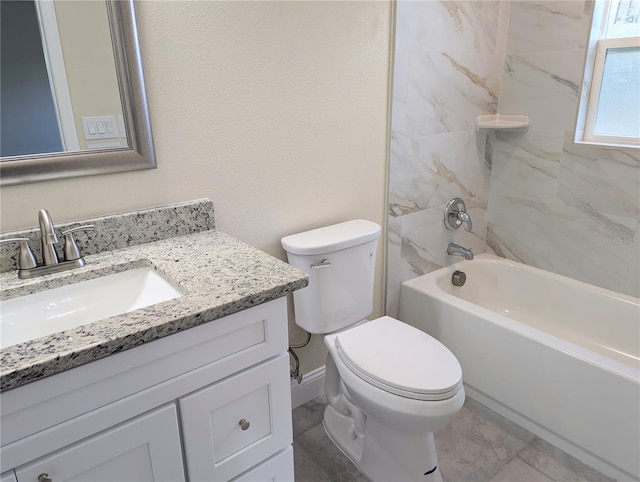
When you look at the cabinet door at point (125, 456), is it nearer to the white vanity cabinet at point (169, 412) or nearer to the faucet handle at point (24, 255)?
the white vanity cabinet at point (169, 412)

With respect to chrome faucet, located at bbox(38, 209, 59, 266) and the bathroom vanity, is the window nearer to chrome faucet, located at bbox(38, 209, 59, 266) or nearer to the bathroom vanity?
the bathroom vanity

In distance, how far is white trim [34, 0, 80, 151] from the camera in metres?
1.13

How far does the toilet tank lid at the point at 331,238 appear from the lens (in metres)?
1.59

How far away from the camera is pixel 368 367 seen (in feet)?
4.76

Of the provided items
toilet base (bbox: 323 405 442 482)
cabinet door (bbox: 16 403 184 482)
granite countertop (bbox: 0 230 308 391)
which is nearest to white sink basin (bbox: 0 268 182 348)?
granite countertop (bbox: 0 230 308 391)

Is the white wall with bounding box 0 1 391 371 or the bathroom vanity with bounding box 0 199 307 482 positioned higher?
the white wall with bounding box 0 1 391 371

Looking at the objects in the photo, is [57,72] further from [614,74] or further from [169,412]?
[614,74]

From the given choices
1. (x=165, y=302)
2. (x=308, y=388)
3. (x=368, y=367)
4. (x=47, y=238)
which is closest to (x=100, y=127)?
(x=47, y=238)

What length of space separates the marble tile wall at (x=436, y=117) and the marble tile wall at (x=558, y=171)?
115mm

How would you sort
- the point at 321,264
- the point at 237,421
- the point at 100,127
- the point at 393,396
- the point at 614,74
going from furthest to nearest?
the point at 614,74, the point at 321,264, the point at 393,396, the point at 100,127, the point at 237,421

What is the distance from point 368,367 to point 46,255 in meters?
0.99

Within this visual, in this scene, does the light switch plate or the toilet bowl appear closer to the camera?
the light switch plate

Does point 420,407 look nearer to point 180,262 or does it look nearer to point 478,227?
point 180,262

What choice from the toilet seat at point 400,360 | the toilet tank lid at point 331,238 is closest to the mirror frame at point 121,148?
the toilet tank lid at point 331,238
